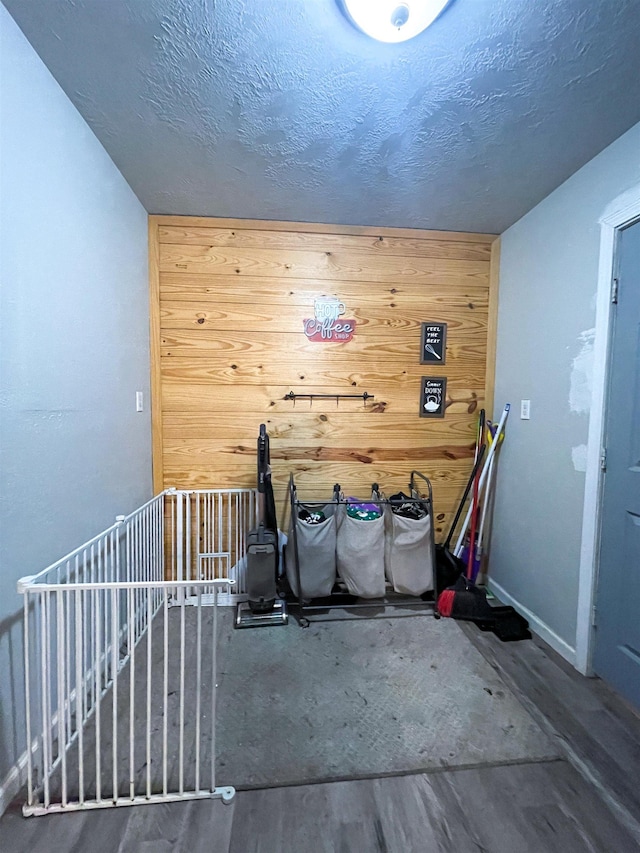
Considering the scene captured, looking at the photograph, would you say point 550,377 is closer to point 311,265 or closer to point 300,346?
point 300,346

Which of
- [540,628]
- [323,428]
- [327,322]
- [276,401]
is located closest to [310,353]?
[327,322]

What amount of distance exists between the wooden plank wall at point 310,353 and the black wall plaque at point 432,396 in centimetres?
5

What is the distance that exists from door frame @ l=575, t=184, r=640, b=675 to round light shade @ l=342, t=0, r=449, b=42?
1103mm

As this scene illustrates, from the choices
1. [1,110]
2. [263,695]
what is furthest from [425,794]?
[1,110]

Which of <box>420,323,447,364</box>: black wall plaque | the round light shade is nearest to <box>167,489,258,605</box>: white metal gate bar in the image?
<box>420,323,447,364</box>: black wall plaque

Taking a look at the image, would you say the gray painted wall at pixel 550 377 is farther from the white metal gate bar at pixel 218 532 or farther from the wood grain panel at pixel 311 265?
the white metal gate bar at pixel 218 532

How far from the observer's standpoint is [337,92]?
1240mm

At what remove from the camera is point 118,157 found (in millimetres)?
1574

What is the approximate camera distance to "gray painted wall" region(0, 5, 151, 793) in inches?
40.4

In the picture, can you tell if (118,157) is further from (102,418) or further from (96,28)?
(102,418)

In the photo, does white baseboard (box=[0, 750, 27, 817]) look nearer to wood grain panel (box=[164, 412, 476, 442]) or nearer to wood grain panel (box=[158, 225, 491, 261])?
wood grain panel (box=[164, 412, 476, 442])

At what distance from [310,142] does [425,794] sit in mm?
2504

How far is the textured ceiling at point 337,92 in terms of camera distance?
101 cm

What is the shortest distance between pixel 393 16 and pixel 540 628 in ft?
8.75
